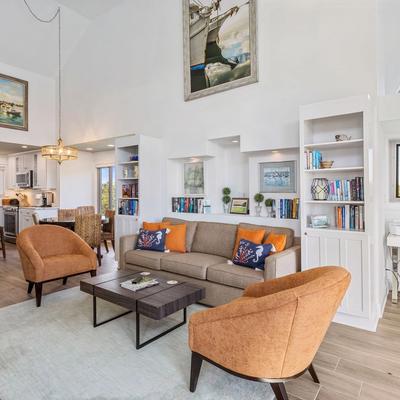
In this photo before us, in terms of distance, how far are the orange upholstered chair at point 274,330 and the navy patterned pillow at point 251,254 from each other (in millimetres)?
1314

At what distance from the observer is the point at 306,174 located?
3.23 metres

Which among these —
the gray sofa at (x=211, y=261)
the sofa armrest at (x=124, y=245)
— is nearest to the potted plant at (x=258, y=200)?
the gray sofa at (x=211, y=261)

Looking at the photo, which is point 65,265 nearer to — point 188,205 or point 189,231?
point 189,231

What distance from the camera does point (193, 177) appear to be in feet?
16.3

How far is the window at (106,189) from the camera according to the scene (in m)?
7.72

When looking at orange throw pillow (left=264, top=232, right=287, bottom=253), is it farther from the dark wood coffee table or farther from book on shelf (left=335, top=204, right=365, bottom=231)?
the dark wood coffee table

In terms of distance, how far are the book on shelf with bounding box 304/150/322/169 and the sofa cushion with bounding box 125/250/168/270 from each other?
2.09m

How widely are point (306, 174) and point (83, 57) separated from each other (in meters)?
5.66

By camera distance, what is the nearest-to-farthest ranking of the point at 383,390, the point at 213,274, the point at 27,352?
the point at 383,390 < the point at 27,352 < the point at 213,274

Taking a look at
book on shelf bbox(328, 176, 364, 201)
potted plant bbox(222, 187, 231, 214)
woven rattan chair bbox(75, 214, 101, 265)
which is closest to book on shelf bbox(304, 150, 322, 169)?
book on shelf bbox(328, 176, 364, 201)

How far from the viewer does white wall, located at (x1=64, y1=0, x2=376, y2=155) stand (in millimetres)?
3270

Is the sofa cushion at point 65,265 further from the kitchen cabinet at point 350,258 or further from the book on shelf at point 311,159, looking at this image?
the book on shelf at point 311,159

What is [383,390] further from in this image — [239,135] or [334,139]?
[239,135]

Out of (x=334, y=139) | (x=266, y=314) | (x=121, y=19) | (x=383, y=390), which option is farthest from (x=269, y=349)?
(x=121, y=19)
